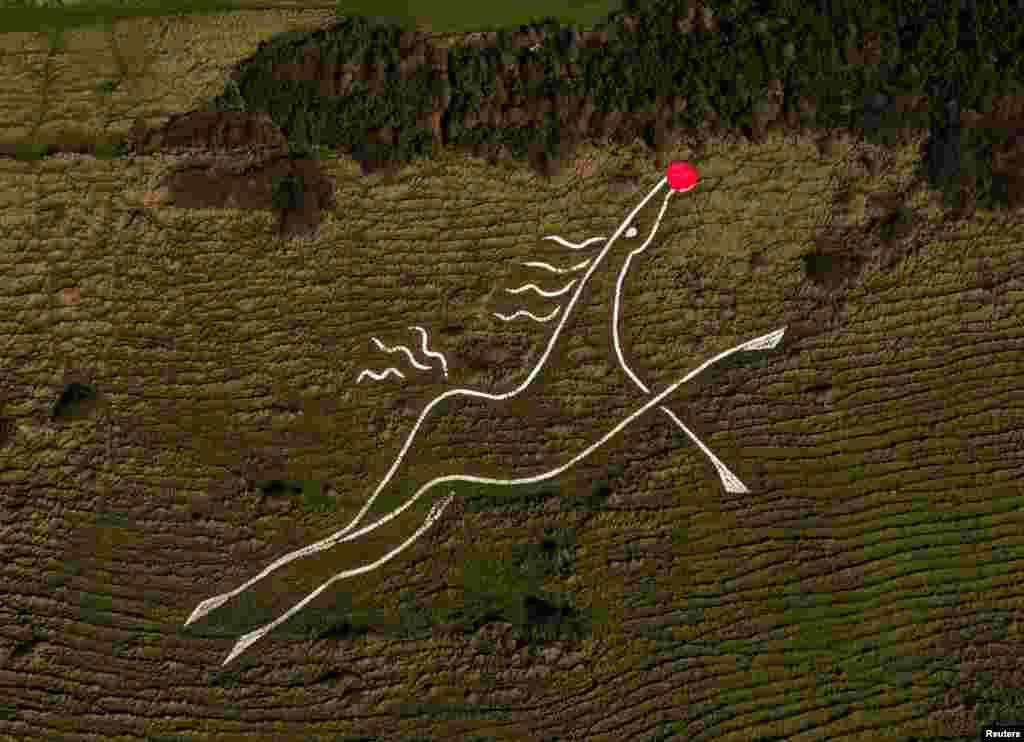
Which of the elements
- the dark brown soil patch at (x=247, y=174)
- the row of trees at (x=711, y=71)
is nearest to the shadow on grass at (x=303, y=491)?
the dark brown soil patch at (x=247, y=174)

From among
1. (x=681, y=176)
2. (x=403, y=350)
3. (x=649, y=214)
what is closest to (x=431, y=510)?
(x=403, y=350)

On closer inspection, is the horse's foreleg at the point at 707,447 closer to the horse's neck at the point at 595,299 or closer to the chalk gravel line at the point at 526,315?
the horse's neck at the point at 595,299

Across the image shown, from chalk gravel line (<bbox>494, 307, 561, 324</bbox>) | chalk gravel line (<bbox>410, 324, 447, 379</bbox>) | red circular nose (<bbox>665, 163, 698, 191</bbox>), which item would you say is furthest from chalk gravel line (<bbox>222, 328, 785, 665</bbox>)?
red circular nose (<bbox>665, 163, 698, 191</bbox>)

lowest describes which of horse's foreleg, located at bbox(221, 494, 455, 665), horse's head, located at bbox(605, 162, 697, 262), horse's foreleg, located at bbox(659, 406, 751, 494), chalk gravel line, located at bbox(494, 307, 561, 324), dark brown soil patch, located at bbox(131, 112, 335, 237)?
horse's foreleg, located at bbox(221, 494, 455, 665)

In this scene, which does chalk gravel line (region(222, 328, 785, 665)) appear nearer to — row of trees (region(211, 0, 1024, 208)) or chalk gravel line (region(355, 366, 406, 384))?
chalk gravel line (region(355, 366, 406, 384))

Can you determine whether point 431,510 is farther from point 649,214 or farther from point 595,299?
point 649,214

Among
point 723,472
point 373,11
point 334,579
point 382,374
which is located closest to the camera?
point 334,579
